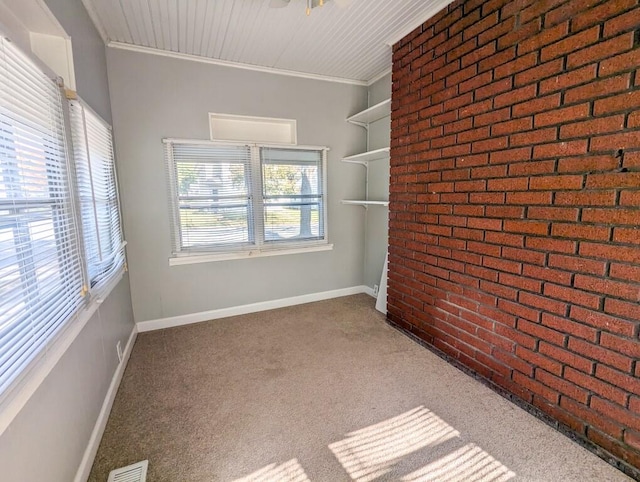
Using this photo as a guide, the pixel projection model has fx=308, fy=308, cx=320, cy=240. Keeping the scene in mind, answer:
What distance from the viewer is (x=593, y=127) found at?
1552 millimetres

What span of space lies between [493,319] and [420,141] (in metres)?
1.53

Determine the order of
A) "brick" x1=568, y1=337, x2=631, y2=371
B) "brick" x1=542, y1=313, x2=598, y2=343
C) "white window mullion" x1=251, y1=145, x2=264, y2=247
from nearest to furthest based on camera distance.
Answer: "brick" x1=568, y1=337, x2=631, y2=371 → "brick" x1=542, y1=313, x2=598, y2=343 → "white window mullion" x1=251, y1=145, x2=264, y2=247

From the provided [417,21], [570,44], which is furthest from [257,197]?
[570,44]

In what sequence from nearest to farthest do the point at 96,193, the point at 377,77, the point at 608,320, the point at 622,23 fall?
the point at 622,23 → the point at 608,320 → the point at 96,193 → the point at 377,77

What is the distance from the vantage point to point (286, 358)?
8.46ft

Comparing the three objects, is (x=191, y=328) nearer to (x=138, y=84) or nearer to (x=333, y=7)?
(x=138, y=84)

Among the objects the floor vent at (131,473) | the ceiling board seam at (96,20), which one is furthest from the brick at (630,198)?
the ceiling board seam at (96,20)

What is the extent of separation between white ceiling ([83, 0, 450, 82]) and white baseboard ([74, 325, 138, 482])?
2.64m

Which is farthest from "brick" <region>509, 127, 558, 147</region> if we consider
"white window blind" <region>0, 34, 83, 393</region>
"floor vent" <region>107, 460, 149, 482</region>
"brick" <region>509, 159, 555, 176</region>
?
"floor vent" <region>107, 460, 149, 482</region>

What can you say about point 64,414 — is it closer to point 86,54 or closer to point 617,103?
point 86,54

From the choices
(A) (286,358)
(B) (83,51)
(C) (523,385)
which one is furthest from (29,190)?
(C) (523,385)

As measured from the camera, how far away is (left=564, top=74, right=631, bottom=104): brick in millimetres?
1441

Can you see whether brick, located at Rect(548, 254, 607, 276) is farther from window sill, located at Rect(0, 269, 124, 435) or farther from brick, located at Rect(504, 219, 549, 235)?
window sill, located at Rect(0, 269, 124, 435)

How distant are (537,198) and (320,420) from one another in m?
1.85
